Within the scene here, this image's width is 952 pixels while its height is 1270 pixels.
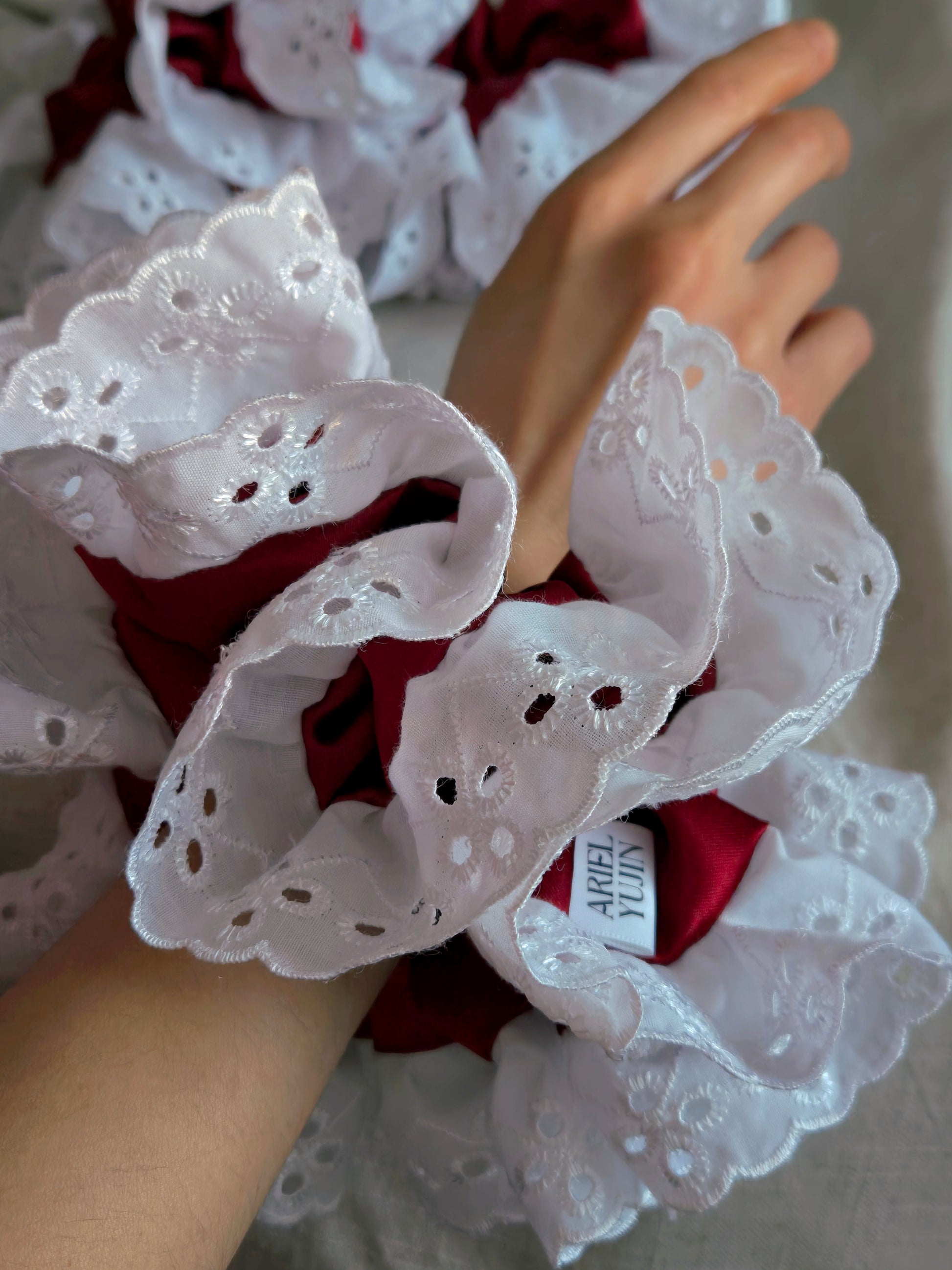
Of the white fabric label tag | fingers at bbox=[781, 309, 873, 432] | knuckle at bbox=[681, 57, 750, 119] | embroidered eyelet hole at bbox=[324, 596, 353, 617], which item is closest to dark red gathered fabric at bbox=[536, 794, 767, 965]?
the white fabric label tag

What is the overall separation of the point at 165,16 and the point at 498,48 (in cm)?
23

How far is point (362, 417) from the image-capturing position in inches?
11.1

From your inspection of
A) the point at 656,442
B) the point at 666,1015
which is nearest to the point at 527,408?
the point at 656,442

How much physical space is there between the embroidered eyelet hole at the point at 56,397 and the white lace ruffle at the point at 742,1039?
0.22 meters

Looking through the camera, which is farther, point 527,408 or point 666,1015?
point 527,408

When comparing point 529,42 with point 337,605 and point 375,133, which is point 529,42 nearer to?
point 375,133

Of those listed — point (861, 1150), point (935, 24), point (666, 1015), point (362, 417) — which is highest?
point (935, 24)

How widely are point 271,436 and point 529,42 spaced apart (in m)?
0.58

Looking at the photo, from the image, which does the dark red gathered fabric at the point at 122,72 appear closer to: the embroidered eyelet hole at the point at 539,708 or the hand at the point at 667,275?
the hand at the point at 667,275

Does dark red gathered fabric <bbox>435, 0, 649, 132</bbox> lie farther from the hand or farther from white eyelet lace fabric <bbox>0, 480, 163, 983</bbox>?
white eyelet lace fabric <bbox>0, 480, 163, 983</bbox>

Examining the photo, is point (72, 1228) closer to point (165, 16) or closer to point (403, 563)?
point (403, 563)

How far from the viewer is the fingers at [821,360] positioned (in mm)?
604

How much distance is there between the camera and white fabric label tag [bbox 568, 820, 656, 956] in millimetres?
319

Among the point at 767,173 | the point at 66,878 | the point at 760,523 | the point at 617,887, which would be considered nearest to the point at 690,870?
the point at 617,887
